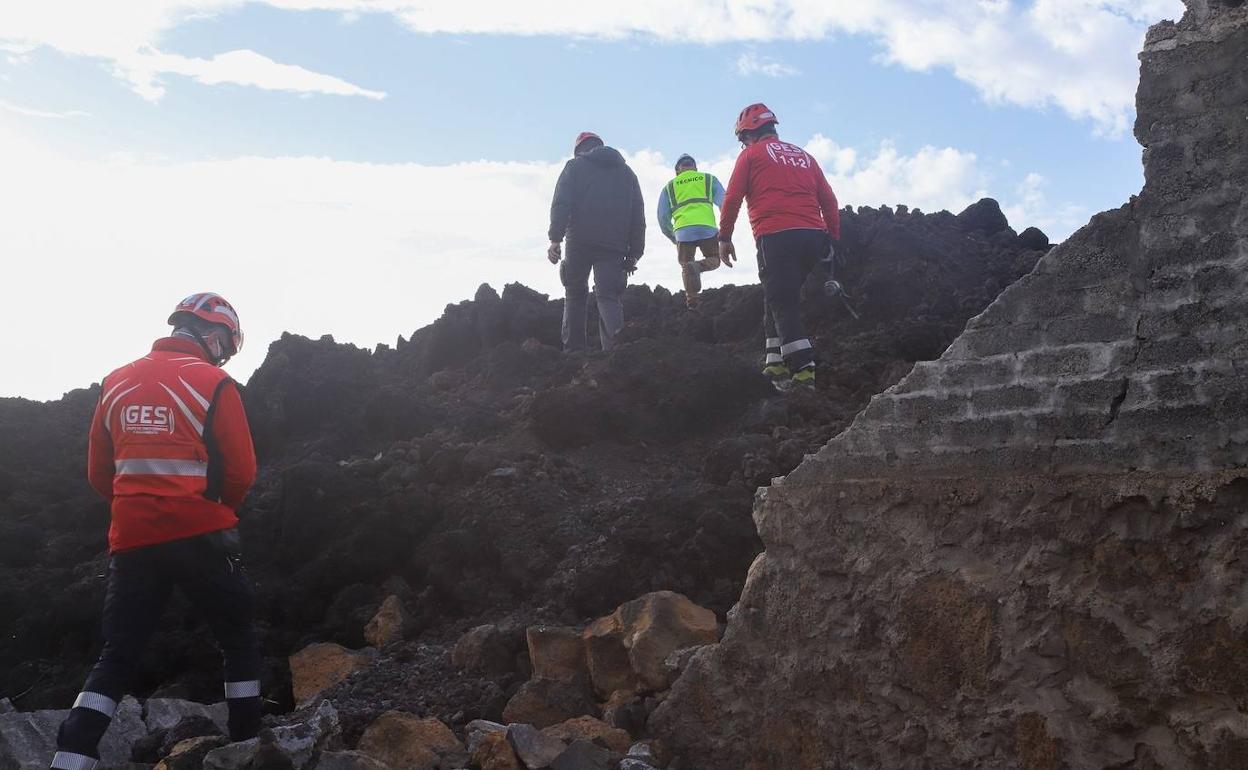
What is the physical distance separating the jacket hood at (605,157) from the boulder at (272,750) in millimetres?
6601

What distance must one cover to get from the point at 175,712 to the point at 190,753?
1.12 m

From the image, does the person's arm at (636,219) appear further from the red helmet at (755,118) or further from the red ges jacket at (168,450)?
the red ges jacket at (168,450)

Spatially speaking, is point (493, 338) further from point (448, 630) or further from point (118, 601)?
point (118, 601)

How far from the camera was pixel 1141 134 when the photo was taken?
3.50 meters

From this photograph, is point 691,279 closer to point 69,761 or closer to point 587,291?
point 587,291

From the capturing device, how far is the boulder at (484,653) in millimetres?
5285

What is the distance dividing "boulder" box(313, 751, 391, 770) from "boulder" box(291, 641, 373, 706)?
1.40 metres

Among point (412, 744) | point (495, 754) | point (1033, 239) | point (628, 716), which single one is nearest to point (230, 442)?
point (412, 744)

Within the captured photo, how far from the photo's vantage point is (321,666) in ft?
18.6

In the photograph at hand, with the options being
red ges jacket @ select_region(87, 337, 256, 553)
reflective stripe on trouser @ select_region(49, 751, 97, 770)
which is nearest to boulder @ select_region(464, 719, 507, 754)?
red ges jacket @ select_region(87, 337, 256, 553)

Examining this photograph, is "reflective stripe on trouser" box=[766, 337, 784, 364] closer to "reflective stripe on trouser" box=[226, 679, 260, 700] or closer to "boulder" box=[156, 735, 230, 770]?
"reflective stripe on trouser" box=[226, 679, 260, 700]

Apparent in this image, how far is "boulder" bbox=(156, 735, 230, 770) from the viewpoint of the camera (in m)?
4.20

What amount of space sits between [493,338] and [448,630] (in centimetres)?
668

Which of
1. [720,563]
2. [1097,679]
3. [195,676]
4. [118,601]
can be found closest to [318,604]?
[195,676]
